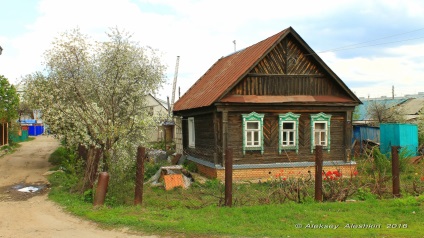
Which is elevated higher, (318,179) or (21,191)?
(318,179)

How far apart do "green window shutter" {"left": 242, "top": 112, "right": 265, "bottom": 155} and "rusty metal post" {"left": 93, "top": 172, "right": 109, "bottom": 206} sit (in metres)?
8.07

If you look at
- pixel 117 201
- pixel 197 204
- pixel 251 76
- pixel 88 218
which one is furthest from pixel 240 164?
pixel 88 218

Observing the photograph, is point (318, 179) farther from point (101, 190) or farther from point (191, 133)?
point (191, 133)

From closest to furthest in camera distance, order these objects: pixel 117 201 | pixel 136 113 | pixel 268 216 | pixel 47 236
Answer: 1. pixel 47 236
2. pixel 268 216
3. pixel 117 201
4. pixel 136 113

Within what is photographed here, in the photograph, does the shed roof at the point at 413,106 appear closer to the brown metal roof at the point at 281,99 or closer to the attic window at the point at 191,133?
the brown metal roof at the point at 281,99

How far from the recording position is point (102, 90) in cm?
1533

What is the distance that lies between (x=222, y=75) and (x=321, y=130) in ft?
17.1

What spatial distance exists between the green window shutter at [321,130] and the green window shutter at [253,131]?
232 cm

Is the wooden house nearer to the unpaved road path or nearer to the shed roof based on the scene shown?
the unpaved road path

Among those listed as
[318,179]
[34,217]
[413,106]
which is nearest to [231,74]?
[318,179]

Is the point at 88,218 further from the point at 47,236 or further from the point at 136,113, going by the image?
the point at 136,113

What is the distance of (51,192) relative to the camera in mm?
13039

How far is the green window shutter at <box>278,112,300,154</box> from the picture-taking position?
17.8 m

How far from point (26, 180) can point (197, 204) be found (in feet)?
28.6
